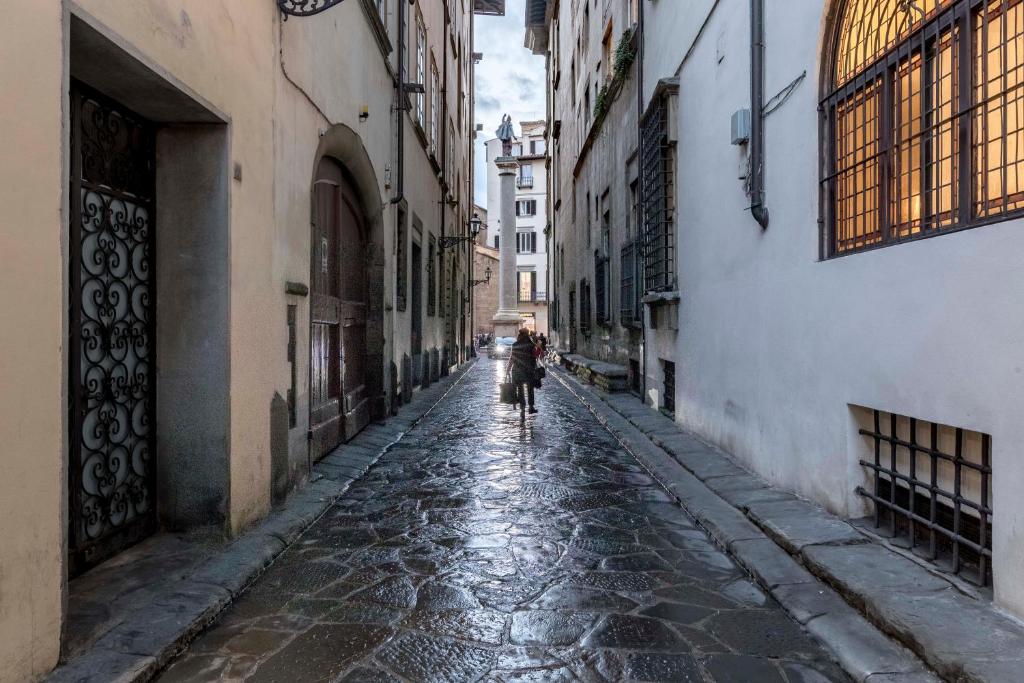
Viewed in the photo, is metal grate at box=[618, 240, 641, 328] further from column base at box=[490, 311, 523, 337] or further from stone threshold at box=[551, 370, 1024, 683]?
column base at box=[490, 311, 523, 337]

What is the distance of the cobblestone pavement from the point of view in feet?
10.2

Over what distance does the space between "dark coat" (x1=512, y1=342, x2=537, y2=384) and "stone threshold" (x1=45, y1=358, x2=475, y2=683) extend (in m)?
5.59

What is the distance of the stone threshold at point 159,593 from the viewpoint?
118 inches

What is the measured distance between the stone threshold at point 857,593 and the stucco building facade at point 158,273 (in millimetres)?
3312

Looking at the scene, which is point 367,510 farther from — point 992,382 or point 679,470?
point 992,382

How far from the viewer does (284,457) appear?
18.4 feet

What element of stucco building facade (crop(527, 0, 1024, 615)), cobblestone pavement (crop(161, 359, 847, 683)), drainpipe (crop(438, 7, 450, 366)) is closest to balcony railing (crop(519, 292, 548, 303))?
drainpipe (crop(438, 7, 450, 366))

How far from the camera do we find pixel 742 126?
6.54 meters

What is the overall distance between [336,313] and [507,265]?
25.3 metres

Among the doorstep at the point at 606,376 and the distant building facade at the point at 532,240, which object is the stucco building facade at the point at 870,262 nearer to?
the doorstep at the point at 606,376

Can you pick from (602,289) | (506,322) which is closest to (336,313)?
(602,289)

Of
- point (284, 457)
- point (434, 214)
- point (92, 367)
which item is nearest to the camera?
point (92, 367)

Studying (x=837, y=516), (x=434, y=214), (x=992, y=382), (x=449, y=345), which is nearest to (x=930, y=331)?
(x=992, y=382)

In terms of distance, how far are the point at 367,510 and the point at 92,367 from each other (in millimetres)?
2390
